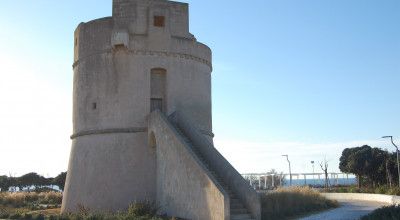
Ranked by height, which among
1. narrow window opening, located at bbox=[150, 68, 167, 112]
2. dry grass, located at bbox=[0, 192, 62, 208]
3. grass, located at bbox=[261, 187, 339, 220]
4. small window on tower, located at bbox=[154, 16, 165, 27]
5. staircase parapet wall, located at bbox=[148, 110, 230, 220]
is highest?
small window on tower, located at bbox=[154, 16, 165, 27]

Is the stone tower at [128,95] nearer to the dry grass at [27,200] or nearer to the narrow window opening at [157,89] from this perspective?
the narrow window opening at [157,89]

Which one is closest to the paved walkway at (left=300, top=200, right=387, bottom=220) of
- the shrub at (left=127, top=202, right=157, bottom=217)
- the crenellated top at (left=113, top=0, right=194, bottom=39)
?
the shrub at (left=127, top=202, right=157, bottom=217)

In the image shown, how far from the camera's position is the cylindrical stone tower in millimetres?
18016

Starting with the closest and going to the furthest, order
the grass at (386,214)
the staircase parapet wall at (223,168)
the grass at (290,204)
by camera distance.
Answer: the grass at (386,214) → the staircase parapet wall at (223,168) → the grass at (290,204)

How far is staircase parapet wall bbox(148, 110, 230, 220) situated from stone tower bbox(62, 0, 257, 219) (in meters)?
0.88

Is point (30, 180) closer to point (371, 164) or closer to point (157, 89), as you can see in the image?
point (371, 164)

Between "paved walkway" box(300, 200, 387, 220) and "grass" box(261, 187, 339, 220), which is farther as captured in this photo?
"grass" box(261, 187, 339, 220)

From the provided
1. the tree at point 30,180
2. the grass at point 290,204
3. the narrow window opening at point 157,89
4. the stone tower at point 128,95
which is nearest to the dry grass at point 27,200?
the stone tower at point 128,95

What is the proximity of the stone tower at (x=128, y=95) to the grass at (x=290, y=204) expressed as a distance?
3.63 metres

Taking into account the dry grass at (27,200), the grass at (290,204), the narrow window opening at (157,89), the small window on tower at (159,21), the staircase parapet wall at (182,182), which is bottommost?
the dry grass at (27,200)

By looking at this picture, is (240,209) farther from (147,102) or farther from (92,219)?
(147,102)

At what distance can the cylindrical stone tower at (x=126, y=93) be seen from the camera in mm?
18016

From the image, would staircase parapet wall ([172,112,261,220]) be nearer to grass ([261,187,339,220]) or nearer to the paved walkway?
grass ([261,187,339,220])

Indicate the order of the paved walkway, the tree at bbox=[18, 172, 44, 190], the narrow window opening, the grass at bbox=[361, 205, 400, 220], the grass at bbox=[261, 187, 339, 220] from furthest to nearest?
the tree at bbox=[18, 172, 44, 190]
the narrow window opening
the grass at bbox=[261, 187, 339, 220]
the paved walkway
the grass at bbox=[361, 205, 400, 220]
